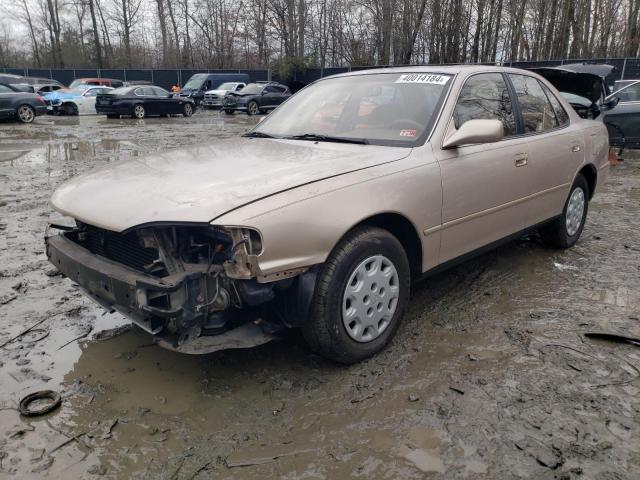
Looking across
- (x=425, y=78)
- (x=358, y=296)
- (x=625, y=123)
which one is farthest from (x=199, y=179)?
(x=625, y=123)

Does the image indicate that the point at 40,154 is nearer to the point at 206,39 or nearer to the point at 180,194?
the point at 180,194

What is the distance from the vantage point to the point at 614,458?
217 centimetres

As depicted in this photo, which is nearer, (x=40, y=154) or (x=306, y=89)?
(x=306, y=89)

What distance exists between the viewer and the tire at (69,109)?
890 inches

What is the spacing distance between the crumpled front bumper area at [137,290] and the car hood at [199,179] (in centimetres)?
25

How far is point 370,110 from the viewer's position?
3572 millimetres

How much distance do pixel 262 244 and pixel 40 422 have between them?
136cm

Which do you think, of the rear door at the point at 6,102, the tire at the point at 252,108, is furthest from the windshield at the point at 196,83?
the rear door at the point at 6,102

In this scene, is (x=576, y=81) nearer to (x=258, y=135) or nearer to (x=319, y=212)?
(x=258, y=135)

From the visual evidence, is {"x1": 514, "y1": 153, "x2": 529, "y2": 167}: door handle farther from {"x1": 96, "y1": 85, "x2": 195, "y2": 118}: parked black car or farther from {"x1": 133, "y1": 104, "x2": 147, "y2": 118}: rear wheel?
{"x1": 133, "y1": 104, "x2": 147, "y2": 118}: rear wheel

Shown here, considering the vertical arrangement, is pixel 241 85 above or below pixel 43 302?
above

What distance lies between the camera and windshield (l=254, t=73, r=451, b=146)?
3.34 metres

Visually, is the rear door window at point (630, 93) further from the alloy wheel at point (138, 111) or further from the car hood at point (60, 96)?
the car hood at point (60, 96)

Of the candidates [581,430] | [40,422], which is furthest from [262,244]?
[581,430]
